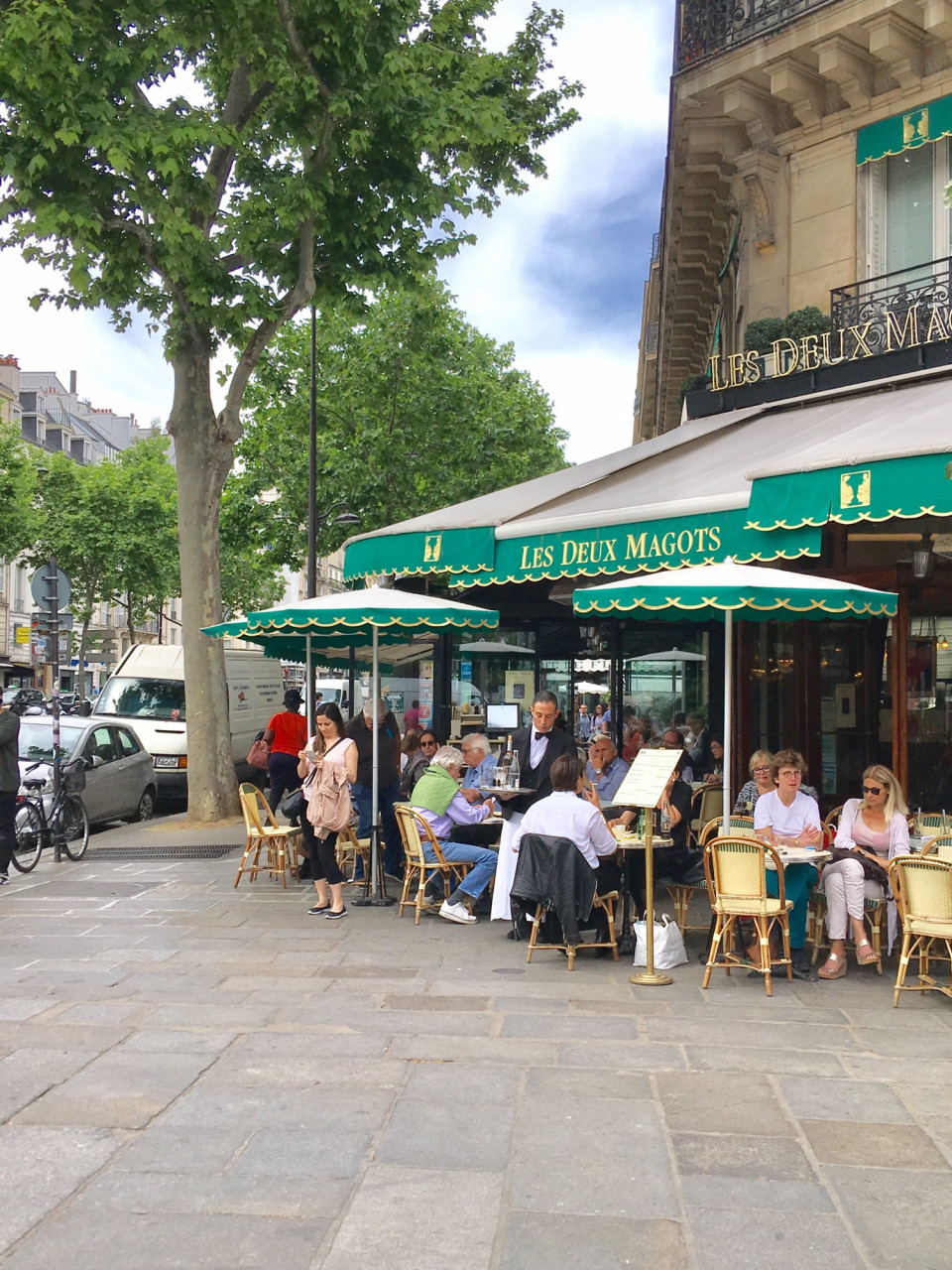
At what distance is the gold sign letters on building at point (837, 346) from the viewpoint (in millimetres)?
10391

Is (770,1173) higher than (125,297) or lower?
lower

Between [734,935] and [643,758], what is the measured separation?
1446mm

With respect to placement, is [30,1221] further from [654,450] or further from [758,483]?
[654,450]

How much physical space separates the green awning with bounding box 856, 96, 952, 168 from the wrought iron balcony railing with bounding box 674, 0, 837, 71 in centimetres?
132

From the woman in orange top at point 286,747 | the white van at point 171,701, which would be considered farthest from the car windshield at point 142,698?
the woman in orange top at point 286,747

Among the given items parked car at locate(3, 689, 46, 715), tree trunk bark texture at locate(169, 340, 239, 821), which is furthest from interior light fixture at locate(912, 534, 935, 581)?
tree trunk bark texture at locate(169, 340, 239, 821)

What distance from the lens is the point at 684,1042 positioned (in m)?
5.75

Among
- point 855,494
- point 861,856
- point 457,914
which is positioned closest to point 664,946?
point 861,856

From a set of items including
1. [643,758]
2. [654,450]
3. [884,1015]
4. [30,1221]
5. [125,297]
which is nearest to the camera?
[30,1221]

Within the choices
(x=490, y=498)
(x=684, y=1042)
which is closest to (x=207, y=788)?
(x=490, y=498)

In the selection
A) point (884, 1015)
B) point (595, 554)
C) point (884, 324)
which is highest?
point (884, 324)

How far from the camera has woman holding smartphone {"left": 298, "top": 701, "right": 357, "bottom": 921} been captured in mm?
8805

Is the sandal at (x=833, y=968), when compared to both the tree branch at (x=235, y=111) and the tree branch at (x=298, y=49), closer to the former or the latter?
the tree branch at (x=298, y=49)

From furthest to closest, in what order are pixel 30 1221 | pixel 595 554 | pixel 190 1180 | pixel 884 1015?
pixel 595 554 < pixel 884 1015 < pixel 190 1180 < pixel 30 1221
